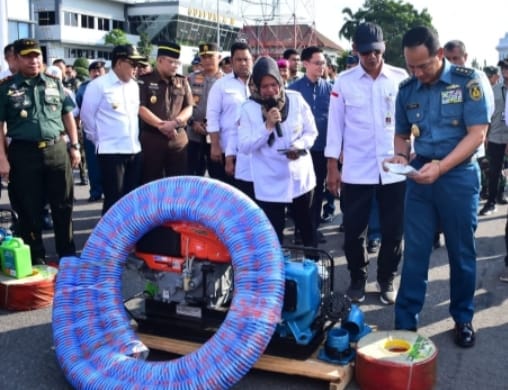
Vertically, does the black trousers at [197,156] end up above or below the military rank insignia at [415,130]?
below

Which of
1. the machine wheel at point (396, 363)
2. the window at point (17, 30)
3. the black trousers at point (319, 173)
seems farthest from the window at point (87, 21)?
the machine wheel at point (396, 363)

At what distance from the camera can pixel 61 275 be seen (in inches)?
148

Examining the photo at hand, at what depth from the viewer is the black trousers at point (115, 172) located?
5.92m

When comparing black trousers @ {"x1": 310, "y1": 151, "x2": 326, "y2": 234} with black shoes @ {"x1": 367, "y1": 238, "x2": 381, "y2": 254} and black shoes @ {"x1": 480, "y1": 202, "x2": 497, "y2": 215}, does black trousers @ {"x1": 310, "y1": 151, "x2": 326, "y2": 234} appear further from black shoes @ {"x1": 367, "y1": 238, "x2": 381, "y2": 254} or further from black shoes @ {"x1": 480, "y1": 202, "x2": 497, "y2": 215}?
black shoes @ {"x1": 480, "y1": 202, "x2": 497, "y2": 215}

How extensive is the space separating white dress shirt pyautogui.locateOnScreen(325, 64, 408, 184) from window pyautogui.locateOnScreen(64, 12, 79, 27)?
191ft

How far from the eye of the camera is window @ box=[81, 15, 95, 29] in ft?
202

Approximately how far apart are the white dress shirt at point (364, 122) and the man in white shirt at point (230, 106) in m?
1.37

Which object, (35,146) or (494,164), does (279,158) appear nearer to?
(35,146)

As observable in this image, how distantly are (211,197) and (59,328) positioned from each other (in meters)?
1.21

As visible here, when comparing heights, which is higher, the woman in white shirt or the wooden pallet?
the woman in white shirt

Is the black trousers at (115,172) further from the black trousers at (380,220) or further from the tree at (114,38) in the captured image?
the tree at (114,38)

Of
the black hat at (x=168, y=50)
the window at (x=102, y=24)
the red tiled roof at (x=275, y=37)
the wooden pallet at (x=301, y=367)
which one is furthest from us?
the window at (x=102, y=24)

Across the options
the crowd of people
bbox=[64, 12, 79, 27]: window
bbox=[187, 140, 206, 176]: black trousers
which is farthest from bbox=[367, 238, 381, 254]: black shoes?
bbox=[64, 12, 79, 27]: window

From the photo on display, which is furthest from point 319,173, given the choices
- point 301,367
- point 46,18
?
point 46,18
